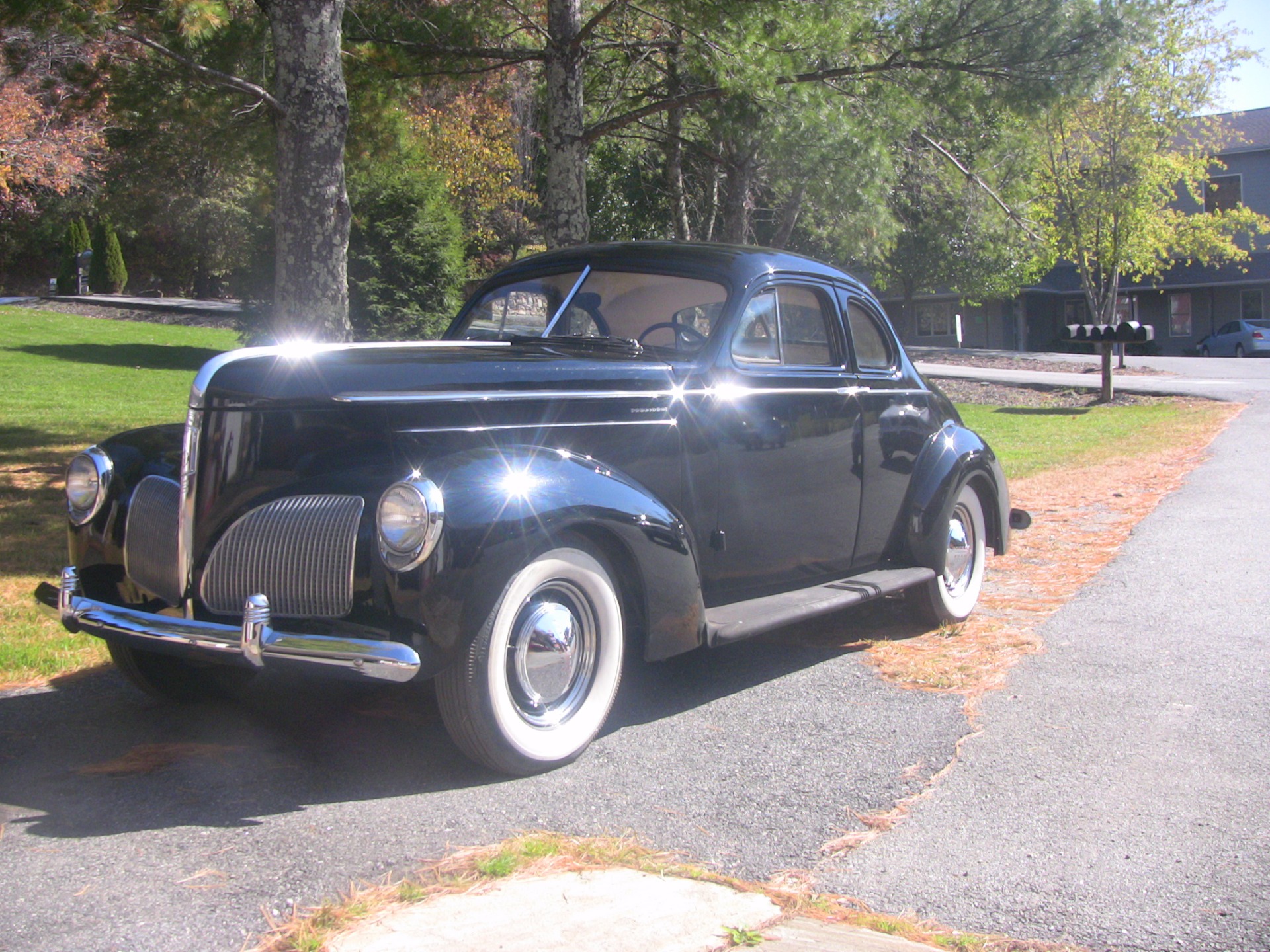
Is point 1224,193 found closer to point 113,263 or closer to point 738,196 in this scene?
point 738,196

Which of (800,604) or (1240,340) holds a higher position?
(1240,340)

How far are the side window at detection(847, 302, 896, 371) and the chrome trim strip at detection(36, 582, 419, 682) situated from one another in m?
2.95

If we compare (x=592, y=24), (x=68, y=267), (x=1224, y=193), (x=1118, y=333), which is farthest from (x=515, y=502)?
(x=1224, y=193)

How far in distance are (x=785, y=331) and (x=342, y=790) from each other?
270cm

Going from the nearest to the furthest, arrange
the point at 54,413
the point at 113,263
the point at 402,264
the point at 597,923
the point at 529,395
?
1. the point at 597,923
2. the point at 529,395
3. the point at 54,413
4. the point at 402,264
5. the point at 113,263

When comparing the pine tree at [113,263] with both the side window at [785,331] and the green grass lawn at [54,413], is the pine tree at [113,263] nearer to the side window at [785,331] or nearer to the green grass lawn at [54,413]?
the green grass lawn at [54,413]

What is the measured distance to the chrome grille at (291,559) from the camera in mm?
3342

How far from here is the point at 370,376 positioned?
11.6 feet

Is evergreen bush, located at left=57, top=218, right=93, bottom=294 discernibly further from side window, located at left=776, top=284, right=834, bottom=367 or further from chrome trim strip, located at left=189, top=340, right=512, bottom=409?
chrome trim strip, located at left=189, top=340, right=512, bottom=409

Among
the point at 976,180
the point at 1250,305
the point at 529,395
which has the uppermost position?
the point at 976,180

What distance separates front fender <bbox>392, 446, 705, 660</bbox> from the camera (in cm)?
327

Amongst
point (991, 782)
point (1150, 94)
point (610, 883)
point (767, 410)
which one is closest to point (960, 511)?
point (767, 410)

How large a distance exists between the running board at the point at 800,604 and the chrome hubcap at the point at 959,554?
0.38m

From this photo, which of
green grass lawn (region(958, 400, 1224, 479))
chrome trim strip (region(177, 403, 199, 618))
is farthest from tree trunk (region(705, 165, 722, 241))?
chrome trim strip (region(177, 403, 199, 618))
